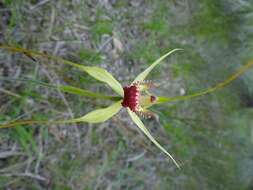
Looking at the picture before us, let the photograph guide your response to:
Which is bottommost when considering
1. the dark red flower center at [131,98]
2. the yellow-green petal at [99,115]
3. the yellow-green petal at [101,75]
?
the dark red flower center at [131,98]

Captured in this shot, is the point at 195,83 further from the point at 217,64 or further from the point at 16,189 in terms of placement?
the point at 16,189

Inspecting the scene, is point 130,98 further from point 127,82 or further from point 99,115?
point 127,82

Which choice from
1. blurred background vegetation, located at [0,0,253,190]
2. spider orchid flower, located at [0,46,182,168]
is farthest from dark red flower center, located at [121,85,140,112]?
blurred background vegetation, located at [0,0,253,190]

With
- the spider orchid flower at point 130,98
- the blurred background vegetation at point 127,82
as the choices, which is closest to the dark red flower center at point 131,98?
the spider orchid flower at point 130,98

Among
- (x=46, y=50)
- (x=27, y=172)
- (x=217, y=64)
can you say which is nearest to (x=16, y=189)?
(x=27, y=172)

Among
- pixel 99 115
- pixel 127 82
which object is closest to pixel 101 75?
pixel 99 115

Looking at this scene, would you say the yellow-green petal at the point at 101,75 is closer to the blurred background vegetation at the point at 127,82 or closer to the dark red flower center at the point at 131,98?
the dark red flower center at the point at 131,98
